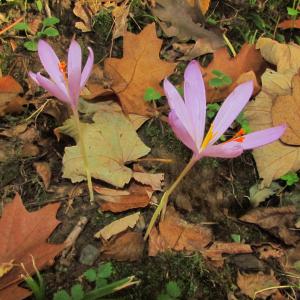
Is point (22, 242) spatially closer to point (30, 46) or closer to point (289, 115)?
point (30, 46)

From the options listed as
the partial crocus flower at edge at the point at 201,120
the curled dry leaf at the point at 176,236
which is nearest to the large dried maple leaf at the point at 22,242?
the curled dry leaf at the point at 176,236

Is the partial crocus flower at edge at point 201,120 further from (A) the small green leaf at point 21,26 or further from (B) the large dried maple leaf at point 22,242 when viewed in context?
(A) the small green leaf at point 21,26

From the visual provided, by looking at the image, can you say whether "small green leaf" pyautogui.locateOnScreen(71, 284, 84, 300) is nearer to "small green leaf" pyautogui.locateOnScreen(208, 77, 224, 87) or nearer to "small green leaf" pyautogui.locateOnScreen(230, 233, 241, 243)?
"small green leaf" pyautogui.locateOnScreen(230, 233, 241, 243)

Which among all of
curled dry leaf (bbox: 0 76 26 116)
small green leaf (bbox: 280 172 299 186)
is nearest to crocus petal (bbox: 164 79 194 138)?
small green leaf (bbox: 280 172 299 186)

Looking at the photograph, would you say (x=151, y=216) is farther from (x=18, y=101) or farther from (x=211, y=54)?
(x=211, y=54)

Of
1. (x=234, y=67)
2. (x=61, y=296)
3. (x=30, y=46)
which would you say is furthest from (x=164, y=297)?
(x=30, y=46)

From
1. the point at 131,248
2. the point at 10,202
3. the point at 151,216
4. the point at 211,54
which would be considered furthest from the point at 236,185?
the point at 10,202
